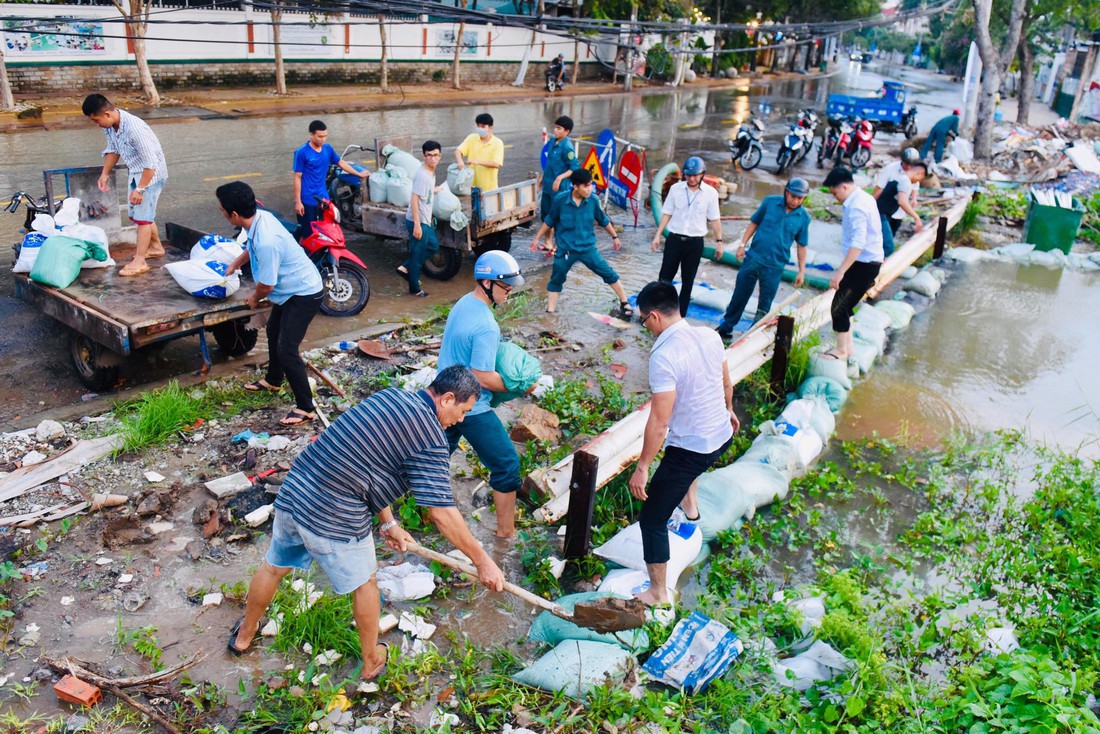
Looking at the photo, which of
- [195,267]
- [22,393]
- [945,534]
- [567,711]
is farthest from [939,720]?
[22,393]

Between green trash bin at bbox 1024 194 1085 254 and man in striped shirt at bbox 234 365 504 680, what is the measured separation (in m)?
11.1

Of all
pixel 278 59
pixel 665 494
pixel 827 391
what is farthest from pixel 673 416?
pixel 278 59

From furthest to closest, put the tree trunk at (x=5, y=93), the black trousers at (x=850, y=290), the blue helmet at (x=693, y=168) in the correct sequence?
the tree trunk at (x=5, y=93), the blue helmet at (x=693, y=168), the black trousers at (x=850, y=290)

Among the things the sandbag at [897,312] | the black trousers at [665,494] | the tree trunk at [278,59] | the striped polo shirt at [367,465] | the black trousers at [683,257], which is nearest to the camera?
the striped polo shirt at [367,465]

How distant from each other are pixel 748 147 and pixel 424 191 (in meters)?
10.2

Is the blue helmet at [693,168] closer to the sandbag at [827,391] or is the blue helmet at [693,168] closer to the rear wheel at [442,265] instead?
the sandbag at [827,391]

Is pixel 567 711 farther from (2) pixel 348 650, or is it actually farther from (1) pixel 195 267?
(1) pixel 195 267

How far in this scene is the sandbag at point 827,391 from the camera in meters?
6.63

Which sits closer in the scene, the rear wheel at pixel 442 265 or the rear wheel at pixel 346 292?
the rear wheel at pixel 346 292

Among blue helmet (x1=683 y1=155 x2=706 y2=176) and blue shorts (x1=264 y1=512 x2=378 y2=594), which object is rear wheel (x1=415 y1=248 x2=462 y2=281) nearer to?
blue helmet (x1=683 y1=155 x2=706 y2=176)

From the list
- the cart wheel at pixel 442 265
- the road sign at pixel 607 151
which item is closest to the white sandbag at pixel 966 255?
the road sign at pixel 607 151

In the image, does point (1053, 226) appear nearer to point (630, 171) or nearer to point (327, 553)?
point (630, 171)

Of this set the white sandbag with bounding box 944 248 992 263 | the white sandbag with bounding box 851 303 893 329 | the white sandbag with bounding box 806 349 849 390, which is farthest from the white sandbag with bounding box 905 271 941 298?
the white sandbag with bounding box 806 349 849 390

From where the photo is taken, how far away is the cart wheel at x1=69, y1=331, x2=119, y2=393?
5959 millimetres
